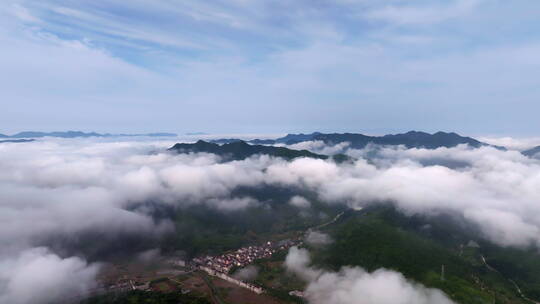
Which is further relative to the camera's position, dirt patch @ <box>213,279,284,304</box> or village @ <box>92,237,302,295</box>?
village @ <box>92,237,302,295</box>

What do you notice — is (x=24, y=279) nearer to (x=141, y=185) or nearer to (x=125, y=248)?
(x=125, y=248)

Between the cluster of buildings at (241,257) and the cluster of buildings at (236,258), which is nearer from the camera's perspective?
the cluster of buildings at (236,258)

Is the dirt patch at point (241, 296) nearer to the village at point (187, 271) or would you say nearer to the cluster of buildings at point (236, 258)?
the village at point (187, 271)

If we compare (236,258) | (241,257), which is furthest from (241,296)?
(241,257)

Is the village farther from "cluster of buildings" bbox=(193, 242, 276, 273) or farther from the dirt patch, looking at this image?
the dirt patch

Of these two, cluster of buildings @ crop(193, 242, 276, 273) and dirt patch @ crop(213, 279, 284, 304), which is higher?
dirt patch @ crop(213, 279, 284, 304)

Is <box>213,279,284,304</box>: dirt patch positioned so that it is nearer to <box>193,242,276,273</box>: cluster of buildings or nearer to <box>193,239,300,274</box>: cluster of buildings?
<box>193,239,300,274</box>: cluster of buildings

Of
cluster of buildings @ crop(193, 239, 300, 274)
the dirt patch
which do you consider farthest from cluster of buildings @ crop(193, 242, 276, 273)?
the dirt patch

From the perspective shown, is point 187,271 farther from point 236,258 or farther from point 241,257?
point 241,257

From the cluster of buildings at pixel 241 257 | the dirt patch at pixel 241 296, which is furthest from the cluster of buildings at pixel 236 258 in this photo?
the dirt patch at pixel 241 296

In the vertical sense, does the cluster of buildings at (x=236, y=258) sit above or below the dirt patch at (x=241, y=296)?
below

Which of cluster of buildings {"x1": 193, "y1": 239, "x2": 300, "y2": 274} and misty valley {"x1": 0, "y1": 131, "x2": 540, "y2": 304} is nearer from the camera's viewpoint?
misty valley {"x1": 0, "y1": 131, "x2": 540, "y2": 304}
